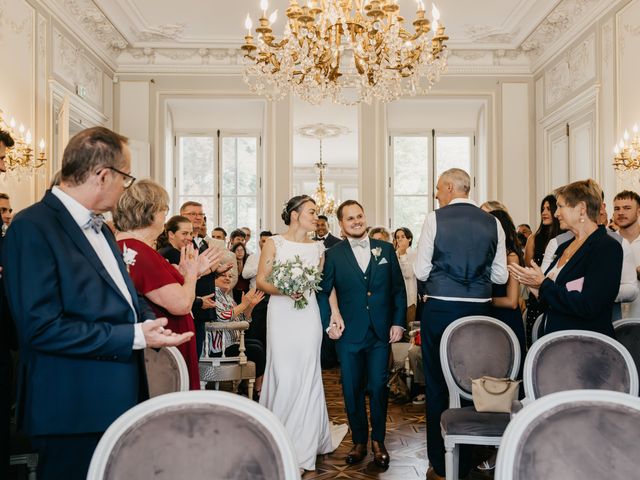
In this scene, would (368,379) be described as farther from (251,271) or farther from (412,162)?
(412,162)

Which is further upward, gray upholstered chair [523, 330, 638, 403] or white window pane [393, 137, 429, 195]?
white window pane [393, 137, 429, 195]

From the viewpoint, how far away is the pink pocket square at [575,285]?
3074 mm

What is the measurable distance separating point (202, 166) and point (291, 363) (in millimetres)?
7207

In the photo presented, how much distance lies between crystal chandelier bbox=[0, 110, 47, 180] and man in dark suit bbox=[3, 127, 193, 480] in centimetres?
474

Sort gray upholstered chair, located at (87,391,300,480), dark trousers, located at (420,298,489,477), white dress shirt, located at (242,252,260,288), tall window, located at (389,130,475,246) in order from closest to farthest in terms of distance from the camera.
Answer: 1. gray upholstered chair, located at (87,391,300,480)
2. dark trousers, located at (420,298,489,477)
3. white dress shirt, located at (242,252,260,288)
4. tall window, located at (389,130,475,246)

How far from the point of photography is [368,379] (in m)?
3.99

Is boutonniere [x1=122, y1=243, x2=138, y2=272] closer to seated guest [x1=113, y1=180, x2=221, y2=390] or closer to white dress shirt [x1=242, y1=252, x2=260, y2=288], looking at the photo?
seated guest [x1=113, y1=180, x2=221, y2=390]

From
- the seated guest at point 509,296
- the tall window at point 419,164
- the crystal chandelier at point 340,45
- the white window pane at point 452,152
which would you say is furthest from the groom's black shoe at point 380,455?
the white window pane at point 452,152

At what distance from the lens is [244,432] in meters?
1.31

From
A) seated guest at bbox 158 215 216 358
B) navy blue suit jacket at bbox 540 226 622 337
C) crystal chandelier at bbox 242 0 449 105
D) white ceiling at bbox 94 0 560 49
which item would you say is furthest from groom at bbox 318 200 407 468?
white ceiling at bbox 94 0 560 49

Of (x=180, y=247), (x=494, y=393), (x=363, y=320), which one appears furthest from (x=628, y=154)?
(x=180, y=247)

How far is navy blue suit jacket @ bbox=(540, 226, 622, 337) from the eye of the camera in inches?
116

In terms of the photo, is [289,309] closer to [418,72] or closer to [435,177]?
[418,72]

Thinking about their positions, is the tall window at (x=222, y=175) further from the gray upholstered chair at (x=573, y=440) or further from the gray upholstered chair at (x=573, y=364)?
the gray upholstered chair at (x=573, y=440)
